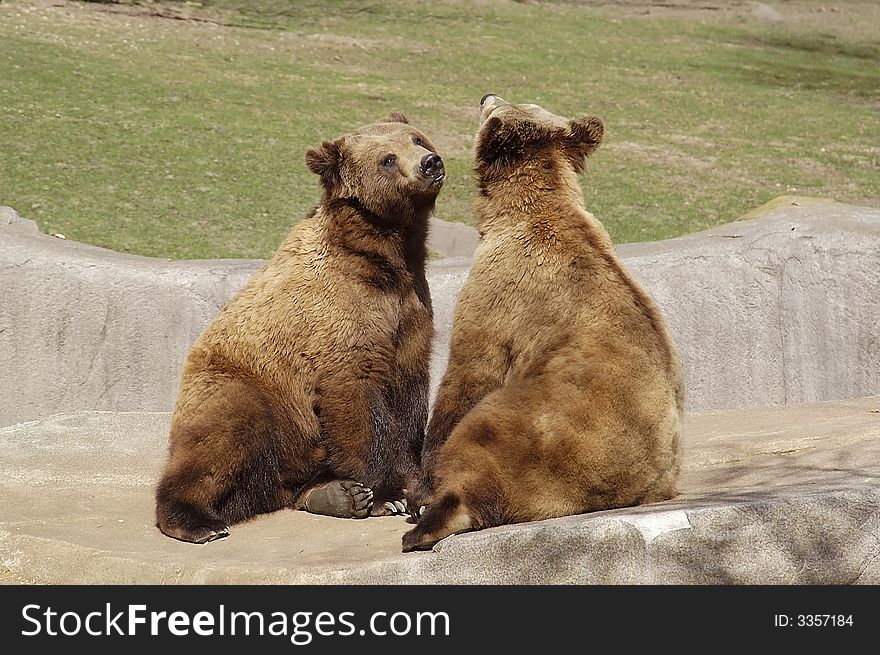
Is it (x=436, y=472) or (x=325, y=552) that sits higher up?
(x=436, y=472)

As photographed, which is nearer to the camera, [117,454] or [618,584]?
[618,584]

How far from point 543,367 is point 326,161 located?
1.78 m

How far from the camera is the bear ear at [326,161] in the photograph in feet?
20.0

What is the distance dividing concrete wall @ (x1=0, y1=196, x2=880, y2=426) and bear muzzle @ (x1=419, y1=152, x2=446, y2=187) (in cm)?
233

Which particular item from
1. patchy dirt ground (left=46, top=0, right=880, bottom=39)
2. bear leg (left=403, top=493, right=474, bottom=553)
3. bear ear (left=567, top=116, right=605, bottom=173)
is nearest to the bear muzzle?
bear ear (left=567, top=116, right=605, bottom=173)

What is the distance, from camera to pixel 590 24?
21516 millimetres

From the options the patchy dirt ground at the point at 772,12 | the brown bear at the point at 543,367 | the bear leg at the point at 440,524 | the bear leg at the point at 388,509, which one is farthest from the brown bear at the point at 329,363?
the patchy dirt ground at the point at 772,12

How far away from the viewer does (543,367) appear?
5.07m

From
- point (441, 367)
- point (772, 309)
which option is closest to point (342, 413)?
point (441, 367)

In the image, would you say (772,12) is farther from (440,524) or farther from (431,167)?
(440,524)

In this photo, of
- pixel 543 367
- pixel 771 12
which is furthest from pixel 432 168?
pixel 771 12

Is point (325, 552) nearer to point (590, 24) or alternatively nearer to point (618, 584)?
point (618, 584)

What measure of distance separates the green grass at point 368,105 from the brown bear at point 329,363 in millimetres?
4183

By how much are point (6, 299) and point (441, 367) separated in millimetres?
2966
